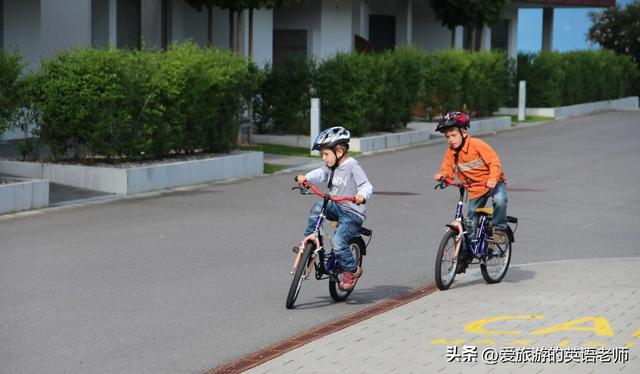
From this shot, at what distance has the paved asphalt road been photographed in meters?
8.27

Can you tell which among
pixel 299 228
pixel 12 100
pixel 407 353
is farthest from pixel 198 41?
pixel 407 353

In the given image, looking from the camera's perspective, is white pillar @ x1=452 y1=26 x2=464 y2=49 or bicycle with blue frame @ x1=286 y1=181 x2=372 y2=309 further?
white pillar @ x1=452 y1=26 x2=464 y2=49

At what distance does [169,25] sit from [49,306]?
1992cm

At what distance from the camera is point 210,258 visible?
1196 cm

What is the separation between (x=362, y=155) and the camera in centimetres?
2484

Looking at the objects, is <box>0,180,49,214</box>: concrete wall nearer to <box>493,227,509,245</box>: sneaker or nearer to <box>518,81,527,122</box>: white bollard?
<box>493,227,509,245</box>: sneaker

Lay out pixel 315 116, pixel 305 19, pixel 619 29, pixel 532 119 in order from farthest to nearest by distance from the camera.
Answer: pixel 619 29 → pixel 532 119 → pixel 305 19 → pixel 315 116

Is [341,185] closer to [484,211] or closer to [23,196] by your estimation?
[484,211]

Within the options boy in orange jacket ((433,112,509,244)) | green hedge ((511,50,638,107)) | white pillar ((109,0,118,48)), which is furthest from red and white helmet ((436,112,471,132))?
green hedge ((511,50,638,107))

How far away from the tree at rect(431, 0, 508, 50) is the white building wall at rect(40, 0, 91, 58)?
1442 cm

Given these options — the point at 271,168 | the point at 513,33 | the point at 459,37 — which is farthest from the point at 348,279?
the point at 513,33

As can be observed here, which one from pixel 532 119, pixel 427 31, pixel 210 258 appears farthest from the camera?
pixel 427 31

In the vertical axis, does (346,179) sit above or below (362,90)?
below

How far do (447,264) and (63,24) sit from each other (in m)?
16.5
